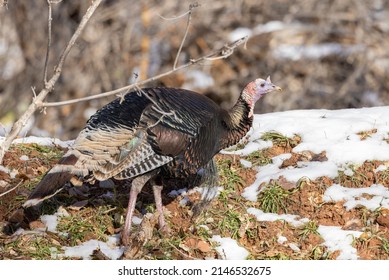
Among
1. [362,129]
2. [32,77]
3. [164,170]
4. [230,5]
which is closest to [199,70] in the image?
[230,5]

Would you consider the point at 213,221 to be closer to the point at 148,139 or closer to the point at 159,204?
the point at 159,204

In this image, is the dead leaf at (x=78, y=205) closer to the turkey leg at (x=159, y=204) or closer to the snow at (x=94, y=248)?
the snow at (x=94, y=248)

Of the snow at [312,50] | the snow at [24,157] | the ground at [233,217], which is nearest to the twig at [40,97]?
the ground at [233,217]

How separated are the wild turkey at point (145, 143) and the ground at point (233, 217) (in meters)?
0.26

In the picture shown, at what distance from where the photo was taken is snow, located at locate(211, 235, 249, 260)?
5234mm

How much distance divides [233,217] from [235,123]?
0.70 meters

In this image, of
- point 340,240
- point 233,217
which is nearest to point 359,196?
point 340,240

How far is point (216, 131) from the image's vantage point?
5.79m

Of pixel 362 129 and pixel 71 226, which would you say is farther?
pixel 362 129

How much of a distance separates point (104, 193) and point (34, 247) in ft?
2.97

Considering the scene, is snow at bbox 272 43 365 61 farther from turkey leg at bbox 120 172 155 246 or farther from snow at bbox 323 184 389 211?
turkey leg at bbox 120 172 155 246

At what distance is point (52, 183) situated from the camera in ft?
16.8

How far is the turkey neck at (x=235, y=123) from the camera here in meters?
5.90
